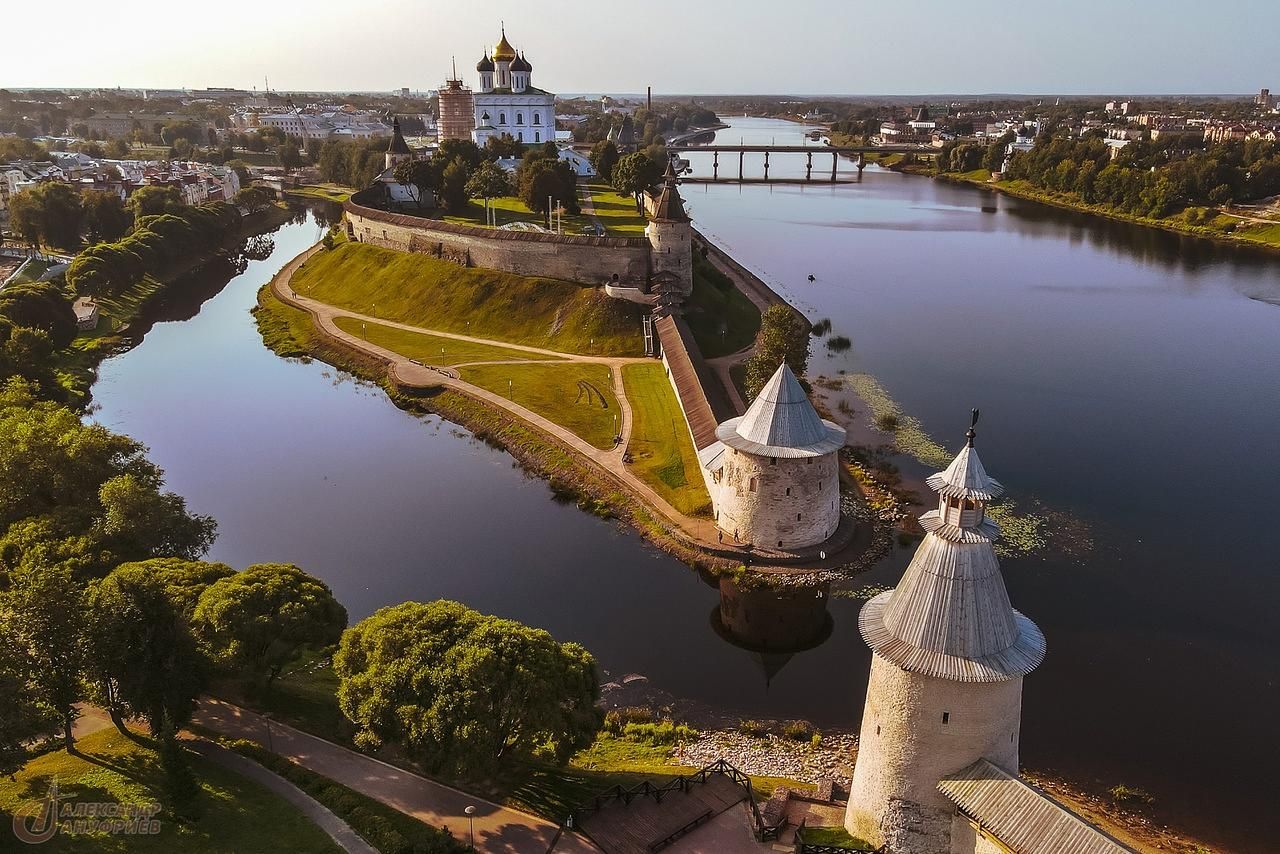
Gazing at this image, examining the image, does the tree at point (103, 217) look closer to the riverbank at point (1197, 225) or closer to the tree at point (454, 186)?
the tree at point (454, 186)

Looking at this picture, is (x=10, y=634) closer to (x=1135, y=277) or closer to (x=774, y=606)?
(x=774, y=606)

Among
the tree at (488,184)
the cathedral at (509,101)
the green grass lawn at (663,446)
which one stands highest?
the cathedral at (509,101)

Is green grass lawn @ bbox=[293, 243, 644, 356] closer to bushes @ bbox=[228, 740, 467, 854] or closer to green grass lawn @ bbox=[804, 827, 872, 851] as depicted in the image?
bushes @ bbox=[228, 740, 467, 854]

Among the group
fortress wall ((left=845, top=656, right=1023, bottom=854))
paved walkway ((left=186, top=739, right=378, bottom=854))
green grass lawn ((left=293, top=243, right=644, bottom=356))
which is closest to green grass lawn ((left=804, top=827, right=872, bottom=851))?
fortress wall ((left=845, top=656, right=1023, bottom=854))

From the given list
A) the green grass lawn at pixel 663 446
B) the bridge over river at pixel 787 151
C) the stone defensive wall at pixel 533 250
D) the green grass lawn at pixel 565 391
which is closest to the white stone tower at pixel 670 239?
the stone defensive wall at pixel 533 250

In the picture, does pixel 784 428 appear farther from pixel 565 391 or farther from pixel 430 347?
pixel 430 347

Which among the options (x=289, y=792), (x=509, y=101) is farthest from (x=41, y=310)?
(x=509, y=101)

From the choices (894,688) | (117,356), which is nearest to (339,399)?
(117,356)
